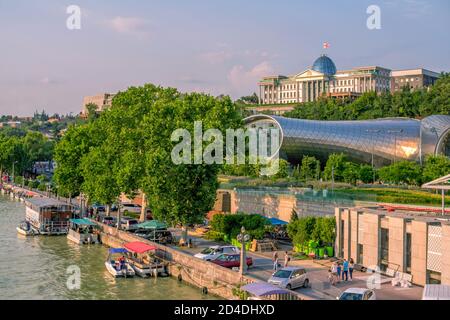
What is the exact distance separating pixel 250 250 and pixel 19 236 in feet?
66.4

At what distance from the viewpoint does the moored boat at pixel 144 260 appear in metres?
29.2

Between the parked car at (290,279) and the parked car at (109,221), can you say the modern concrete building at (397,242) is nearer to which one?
the parked car at (290,279)

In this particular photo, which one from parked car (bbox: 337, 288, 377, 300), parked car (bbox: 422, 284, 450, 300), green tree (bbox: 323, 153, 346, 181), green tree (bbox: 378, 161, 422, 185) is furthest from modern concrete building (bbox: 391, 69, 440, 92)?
parked car (bbox: 422, 284, 450, 300)

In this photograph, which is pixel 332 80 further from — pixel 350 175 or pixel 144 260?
pixel 144 260

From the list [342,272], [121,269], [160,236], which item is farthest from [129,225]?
[342,272]

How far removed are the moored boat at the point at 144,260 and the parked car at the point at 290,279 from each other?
327 inches

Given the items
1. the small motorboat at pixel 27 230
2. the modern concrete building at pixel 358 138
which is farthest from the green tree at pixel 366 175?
the small motorboat at pixel 27 230

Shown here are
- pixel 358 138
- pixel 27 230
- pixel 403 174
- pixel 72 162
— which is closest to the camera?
pixel 27 230

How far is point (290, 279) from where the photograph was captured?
22.4 m

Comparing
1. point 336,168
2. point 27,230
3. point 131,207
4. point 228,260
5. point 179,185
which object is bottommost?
point 27,230

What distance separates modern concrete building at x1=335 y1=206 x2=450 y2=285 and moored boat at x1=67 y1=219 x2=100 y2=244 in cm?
1905

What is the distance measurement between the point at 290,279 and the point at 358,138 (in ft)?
215

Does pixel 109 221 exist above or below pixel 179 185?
below
